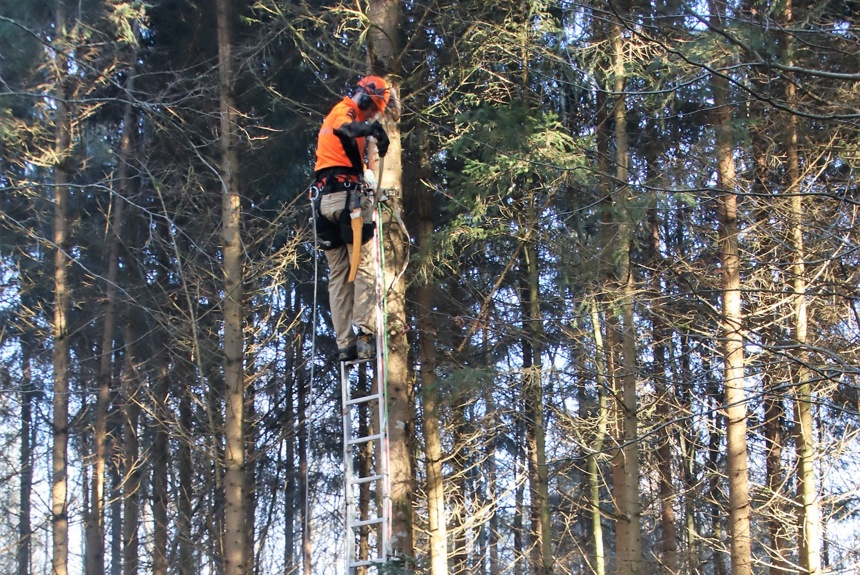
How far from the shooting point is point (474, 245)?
41.8 ft

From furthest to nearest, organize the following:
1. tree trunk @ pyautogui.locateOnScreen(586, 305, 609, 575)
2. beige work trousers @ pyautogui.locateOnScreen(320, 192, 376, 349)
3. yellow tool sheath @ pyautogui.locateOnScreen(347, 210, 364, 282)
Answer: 1. tree trunk @ pyautogui.locateOnScreen(586, 305, 609, 575)
2. beige work trousers @ pyautogui.locateOnScreen(320, 192, 376, 349)
3. yellow tool sheath @ pyautogui.locateOnScreen(347, 210, 364, 282)

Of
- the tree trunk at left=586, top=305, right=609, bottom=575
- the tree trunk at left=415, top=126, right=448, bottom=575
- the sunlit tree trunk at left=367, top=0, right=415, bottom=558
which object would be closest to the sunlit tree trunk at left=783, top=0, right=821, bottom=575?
the tree trunk at left=586, top=305, right=609, bottom=575

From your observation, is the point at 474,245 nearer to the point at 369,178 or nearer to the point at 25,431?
the point at 369,178

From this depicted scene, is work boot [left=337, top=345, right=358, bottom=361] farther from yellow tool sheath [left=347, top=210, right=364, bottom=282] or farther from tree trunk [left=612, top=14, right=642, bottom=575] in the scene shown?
tree trunk [left=612, top=14, right=642, bottom=575]

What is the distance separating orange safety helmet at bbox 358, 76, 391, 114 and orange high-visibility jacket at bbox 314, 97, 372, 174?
7 centimetres

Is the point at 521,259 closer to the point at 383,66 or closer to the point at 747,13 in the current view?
the point at 383,66

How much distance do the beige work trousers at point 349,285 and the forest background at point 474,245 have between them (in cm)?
17

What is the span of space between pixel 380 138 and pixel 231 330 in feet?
20.1

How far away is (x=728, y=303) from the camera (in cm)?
1011

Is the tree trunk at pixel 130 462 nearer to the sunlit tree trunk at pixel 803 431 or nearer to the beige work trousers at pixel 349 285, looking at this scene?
the beige work trousers at pixel 349 285

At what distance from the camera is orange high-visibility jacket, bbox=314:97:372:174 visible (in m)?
6.38

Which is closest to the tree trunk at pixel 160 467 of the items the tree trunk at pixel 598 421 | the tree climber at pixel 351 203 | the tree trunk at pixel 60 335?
the tree trunk at pixel 60 335

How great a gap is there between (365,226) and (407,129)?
6.55 m

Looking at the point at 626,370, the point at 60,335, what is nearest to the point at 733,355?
the point at 626,370
